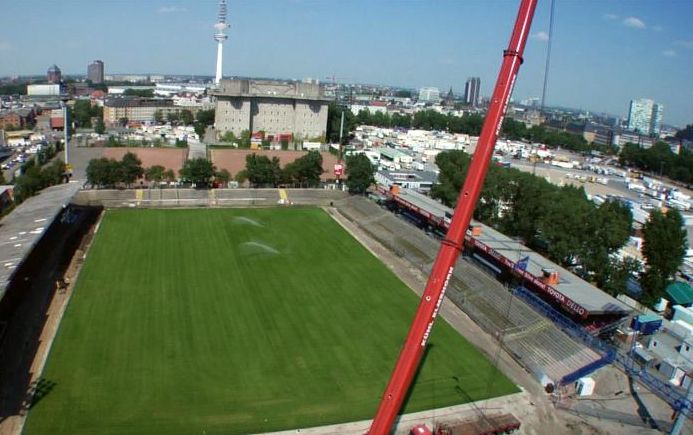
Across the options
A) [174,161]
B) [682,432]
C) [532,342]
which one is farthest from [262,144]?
[682,432]

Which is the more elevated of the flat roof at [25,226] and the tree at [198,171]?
the tree at [198,171]

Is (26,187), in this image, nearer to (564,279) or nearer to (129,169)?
(129,169)

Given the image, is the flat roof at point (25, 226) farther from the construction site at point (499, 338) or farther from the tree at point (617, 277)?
the tree at point (617, 277)

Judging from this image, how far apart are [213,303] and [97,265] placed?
804cm

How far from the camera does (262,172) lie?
148 ft

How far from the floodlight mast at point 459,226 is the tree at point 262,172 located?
36.7m

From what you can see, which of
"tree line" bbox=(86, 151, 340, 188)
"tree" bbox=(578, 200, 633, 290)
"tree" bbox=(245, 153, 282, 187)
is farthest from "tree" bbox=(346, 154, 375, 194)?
"tree" bbox=(578, 200, 633, 290)

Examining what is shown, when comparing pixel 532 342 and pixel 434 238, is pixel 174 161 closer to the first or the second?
pixel 434 238

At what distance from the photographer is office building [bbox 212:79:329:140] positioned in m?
76.1

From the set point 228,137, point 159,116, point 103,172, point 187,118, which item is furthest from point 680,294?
point 159,116

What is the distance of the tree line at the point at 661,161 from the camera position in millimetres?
80125

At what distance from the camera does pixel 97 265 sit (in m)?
26.5

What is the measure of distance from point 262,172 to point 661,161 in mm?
72901

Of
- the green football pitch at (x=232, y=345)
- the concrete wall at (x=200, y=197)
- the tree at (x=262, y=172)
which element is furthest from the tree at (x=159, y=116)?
the green football pitch at (x=232, y=345)
